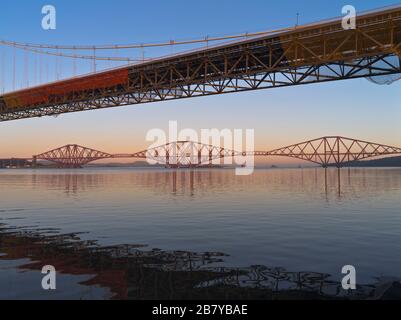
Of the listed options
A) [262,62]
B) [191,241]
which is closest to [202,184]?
[262,62]

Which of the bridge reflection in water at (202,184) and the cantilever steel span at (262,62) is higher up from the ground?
the cantilever steel span at (262,62)

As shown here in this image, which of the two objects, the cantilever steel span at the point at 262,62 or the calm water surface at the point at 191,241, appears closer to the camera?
the calm water surface at the point at 191,241

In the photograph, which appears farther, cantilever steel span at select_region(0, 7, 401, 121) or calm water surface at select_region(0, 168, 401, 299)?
cantilever steel span at select_region(0, 7, 401, 121)

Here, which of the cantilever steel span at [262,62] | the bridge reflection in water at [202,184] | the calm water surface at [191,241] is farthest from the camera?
the bridge reflection in water at [202,184]

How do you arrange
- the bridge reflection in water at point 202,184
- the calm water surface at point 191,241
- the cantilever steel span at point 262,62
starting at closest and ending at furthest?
the calm water surface at point 191,241 → the cantilever steel span at point 262,62 → the bridge reflection in water at point 202,184

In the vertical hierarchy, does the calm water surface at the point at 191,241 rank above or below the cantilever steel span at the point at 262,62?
below

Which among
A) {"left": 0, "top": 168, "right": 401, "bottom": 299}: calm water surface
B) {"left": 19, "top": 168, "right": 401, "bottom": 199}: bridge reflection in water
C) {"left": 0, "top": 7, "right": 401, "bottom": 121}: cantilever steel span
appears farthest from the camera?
{"left": 19, "top": 168, "right": 401, "bottom": 199}: bridge reflection in water

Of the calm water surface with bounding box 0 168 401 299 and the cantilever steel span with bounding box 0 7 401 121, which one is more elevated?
the cantilever steel span with bounding box 0 7 401 121

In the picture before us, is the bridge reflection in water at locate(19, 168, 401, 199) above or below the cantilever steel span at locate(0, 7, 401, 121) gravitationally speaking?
below

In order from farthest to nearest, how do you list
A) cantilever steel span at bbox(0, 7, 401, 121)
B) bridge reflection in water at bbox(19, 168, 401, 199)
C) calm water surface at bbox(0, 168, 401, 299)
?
1. bridge reflection in water at bbox(19, 168, 401, 199)
2. cantilever steel span at bbox(0, 7, 401, 121)
3. calm water surface at bbox(0, 168, 401, 299)

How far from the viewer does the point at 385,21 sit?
23703mm

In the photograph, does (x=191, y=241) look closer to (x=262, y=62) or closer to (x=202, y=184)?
(x=262, y=62)

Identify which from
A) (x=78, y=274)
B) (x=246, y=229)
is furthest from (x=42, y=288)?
(x=246, y=229)

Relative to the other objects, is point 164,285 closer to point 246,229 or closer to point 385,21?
point 246,229
